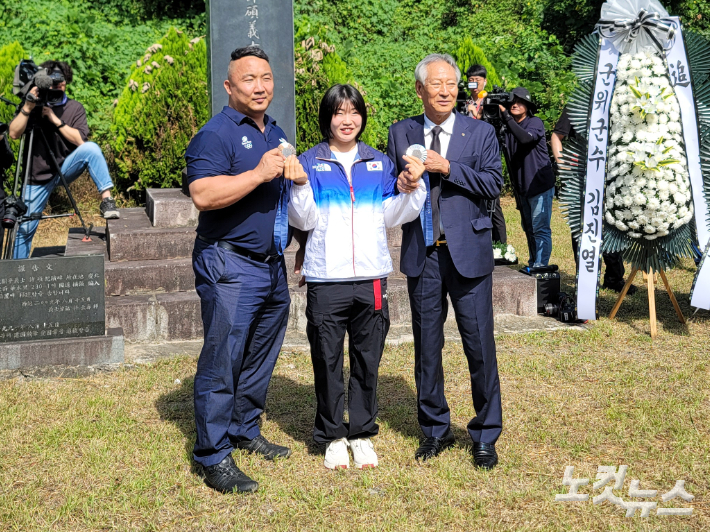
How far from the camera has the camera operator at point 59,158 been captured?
21.6 feet

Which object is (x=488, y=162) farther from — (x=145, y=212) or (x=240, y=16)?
(x=145, y=212)

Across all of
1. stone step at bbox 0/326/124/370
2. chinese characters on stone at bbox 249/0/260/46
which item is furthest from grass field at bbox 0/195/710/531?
chinese characters on stone at bbox 249/0/260/46

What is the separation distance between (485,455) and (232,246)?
1529 mm

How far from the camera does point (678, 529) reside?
10.2 feet

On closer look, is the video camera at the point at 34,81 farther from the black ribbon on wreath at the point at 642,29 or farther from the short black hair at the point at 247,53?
the black ribbon on wreath at the point at 642,29

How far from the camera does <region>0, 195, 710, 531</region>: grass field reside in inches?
126

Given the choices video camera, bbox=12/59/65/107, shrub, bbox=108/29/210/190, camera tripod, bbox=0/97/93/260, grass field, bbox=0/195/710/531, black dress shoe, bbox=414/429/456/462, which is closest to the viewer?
grass field, bbox=0/195/710/531

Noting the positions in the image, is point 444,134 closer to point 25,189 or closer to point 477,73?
point 25,189

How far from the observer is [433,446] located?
3.77m

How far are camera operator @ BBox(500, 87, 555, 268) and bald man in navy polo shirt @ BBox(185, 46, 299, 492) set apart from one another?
156 inches

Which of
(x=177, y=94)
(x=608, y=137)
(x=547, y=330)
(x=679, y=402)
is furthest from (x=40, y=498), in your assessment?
(x=177, y=94)

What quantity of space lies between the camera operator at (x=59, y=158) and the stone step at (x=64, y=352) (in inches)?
75.6

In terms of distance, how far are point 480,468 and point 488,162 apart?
1.43 metres

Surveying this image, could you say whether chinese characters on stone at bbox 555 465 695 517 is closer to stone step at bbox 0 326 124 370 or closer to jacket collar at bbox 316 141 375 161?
jacket collar at bbox 316 141 375 161
